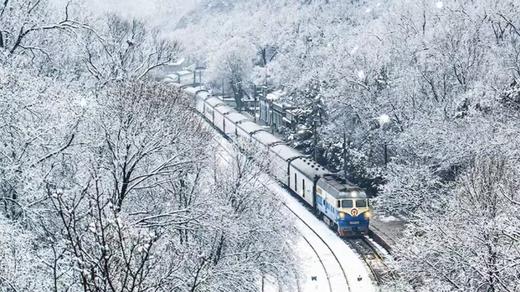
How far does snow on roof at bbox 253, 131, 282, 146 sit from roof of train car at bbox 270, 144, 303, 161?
4.33 feet

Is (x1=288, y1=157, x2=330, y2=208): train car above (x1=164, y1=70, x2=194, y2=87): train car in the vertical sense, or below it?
below

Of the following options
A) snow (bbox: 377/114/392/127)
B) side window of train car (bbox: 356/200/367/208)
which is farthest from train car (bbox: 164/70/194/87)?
side window of train car (bbox: 356/200/367/208)

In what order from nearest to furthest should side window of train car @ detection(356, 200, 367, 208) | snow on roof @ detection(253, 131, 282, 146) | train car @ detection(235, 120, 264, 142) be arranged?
side window of train car @ detection(356, 200, 367, 208)
snow on roof @ detection(253, 131, 282, 146)
train car @ detection(235, 120, 264, 142)

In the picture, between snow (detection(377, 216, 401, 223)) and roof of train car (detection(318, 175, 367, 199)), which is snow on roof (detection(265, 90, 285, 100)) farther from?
roof of train car (detection(318, 175, 367, 199))

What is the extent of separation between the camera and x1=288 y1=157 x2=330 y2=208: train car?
37.1m

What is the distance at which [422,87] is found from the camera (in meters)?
39.2

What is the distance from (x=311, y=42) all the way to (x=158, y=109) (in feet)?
184

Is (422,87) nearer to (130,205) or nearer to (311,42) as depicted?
(130,205)

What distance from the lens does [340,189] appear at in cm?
3259

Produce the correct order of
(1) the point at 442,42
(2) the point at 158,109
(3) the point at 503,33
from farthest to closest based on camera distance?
(3) the point at 503,33 < (1) the point at 442,42 < (2) the point at 158,109

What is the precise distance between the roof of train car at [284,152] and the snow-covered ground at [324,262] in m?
6.02

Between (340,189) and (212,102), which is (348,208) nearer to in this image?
(340,189)

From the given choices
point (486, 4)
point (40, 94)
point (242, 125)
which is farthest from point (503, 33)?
point (40, 94)

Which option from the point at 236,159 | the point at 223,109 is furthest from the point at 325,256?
the point at 223,109
